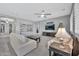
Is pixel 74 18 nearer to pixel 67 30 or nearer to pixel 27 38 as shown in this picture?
pixel 67 30

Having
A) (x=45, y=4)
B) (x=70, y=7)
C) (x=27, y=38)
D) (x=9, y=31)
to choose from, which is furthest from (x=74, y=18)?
(x=9, y=31)

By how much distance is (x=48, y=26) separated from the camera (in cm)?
232

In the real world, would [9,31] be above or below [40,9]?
below

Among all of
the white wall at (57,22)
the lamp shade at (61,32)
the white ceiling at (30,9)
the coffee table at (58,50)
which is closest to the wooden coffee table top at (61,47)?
the coffee table at (58,50)

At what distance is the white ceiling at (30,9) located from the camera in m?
2.19

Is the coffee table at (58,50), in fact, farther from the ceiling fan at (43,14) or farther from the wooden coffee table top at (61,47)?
the ceiling fan at (43,14)

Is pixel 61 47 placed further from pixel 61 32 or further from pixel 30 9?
pixel 30 9

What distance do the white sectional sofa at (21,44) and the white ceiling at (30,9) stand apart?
404mm

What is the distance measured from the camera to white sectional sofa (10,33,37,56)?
7.33 ft

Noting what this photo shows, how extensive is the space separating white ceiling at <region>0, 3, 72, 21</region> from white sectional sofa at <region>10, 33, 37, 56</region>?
404 mm

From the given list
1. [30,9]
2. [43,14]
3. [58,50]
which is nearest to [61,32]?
[58,50]

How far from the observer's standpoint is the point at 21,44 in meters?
2.26

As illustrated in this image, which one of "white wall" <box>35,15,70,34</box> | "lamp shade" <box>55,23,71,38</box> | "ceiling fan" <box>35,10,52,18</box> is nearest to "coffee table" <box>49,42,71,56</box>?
"lamp shade" <box>55,23,71,38</box>

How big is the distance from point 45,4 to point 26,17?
0.44m
